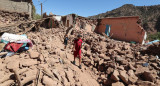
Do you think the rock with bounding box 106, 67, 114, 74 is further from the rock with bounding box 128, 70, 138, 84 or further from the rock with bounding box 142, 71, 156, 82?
the rock with bounding box 142, 71, 156, 82

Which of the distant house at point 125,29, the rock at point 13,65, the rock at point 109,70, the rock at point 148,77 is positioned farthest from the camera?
the distant house at point 125,29

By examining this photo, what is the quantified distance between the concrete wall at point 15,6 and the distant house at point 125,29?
32.1 feet

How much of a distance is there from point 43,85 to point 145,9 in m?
41.0

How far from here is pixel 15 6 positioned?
8445 millimetres

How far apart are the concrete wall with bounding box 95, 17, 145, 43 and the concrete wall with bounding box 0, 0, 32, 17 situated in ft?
32.9

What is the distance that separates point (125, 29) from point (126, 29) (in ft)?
0.39

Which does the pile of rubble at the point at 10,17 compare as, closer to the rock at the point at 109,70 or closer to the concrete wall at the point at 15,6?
the concrete wall at the point at 15,6

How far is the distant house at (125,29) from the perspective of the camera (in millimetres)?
8234

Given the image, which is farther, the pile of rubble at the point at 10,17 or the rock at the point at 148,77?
the pile of rubble at the point at 10,17

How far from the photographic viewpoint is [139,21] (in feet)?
27.5

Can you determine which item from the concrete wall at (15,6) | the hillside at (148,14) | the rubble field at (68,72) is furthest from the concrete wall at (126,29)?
the hillside at (148,14)

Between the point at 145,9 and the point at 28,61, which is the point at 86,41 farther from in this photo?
the point at 145,9

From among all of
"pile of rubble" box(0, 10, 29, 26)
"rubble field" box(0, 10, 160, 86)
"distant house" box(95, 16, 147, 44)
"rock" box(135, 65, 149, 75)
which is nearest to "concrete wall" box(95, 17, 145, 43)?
"distant house" box(95, 16, 147, 44)

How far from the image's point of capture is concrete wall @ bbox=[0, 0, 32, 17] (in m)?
7.93
